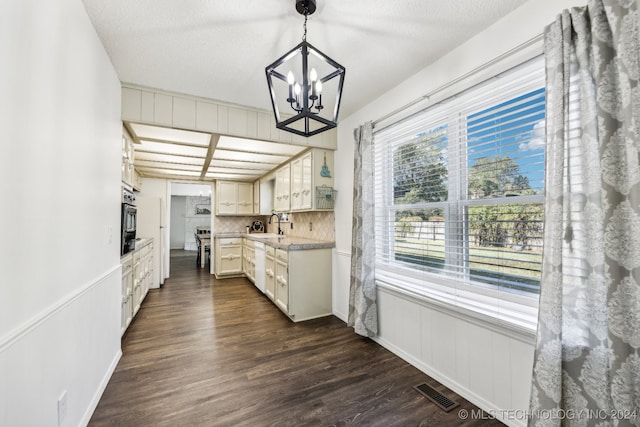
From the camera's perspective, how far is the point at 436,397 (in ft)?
6.31

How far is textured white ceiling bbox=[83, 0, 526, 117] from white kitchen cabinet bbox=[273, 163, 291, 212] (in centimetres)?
193

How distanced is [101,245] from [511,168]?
2.81 meters

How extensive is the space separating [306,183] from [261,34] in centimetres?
199

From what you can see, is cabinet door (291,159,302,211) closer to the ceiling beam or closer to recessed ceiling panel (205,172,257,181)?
the ceiling beam

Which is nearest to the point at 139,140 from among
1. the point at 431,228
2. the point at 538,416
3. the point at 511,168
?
the point at 431,228

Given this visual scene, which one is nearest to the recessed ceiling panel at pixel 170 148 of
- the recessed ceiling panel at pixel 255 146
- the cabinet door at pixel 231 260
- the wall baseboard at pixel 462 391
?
the recessed ceiling panel at pixel 255 146

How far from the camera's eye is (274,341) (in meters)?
2.79

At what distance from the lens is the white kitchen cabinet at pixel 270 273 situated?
3.84m

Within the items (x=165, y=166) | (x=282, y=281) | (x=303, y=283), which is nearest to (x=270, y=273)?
(x=282, y=281)

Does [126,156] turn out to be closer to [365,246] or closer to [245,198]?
[365,246]

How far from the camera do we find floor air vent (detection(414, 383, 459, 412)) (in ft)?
6.00

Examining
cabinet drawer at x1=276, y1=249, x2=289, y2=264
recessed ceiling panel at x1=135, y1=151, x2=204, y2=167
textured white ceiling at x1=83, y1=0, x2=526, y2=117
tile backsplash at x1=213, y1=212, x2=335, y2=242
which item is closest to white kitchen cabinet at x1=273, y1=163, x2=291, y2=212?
tile backsplash at x1=213, y1=212, x2=335, y2=242

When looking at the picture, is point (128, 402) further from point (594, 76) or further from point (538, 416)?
point (594, 76)

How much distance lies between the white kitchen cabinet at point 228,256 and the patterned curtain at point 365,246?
373 cm
